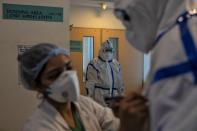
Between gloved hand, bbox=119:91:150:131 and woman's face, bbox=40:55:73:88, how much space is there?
968mm

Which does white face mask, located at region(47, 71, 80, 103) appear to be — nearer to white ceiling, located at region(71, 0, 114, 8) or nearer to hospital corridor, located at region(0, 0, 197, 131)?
hospital corridor, located at region(0, 0, 197, 131)

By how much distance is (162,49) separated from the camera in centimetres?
60

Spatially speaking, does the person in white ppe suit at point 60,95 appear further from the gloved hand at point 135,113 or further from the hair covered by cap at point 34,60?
the gloved hand at point 135,113

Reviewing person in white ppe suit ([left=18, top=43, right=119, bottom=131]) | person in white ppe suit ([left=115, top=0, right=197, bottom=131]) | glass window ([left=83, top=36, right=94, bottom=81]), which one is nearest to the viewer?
person in white ppe suit ([left=115, top=0, right=197, bottom=131])

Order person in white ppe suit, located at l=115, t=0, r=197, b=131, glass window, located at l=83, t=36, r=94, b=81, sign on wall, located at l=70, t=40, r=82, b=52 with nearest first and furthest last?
person in white ppe suit, located at l=115, t=0, r=197, b=131, sign on wall, located at l=70, t=40, r=82, b=52, glass window, located at l=83, t=36, r=94, b=81

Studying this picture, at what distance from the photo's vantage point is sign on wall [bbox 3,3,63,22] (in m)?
3.08

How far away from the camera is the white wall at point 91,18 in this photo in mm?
6152

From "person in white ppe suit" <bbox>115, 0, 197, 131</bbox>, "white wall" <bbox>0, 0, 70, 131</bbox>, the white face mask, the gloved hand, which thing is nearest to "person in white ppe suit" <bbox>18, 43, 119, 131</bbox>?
the white face mask

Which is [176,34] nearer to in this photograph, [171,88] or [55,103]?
[171,88]

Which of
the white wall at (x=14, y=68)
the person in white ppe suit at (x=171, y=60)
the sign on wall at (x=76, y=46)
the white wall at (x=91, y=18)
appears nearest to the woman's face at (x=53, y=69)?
the person in white ppe suit at (x=171, y=60)

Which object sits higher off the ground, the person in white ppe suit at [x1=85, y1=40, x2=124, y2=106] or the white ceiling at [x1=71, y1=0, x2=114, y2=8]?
the white ceiling at [x1=71, y1=0, x2=114, y2=8]

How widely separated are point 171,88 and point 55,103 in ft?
4.03

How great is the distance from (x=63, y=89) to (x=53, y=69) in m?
0.12

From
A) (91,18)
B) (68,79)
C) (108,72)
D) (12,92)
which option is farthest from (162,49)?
(91,18)
